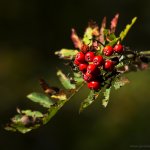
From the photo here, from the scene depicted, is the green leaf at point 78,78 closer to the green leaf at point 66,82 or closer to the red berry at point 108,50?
the green leaf at point 66,82

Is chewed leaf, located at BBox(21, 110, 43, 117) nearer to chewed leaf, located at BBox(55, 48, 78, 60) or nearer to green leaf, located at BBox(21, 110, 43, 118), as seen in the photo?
green leaf, located at BBox(21, 110, 43, 118)

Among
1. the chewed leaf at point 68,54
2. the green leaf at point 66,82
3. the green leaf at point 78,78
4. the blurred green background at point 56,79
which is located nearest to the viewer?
the green leaf at point 78,78

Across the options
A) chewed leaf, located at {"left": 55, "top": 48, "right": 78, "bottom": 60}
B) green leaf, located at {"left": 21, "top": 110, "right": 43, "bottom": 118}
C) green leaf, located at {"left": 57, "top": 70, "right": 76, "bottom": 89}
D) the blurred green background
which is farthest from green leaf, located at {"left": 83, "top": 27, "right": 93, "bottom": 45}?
the blurred green background

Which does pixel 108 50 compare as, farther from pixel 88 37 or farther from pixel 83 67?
pixel 88 37

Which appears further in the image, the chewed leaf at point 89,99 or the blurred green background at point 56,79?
the blurred green background at point 56,79

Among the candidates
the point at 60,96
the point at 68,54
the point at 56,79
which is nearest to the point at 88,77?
the point at 60,96

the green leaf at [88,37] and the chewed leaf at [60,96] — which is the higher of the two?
the green leaf at [88,37]

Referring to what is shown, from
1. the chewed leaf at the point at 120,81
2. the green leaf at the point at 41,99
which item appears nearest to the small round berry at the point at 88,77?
the chewed leaf at the point at 120,81
